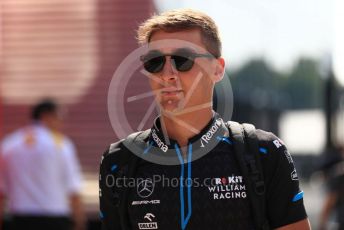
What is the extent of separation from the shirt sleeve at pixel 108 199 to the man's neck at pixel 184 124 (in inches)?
8.6

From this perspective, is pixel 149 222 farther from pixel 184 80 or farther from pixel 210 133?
pixel 184 80

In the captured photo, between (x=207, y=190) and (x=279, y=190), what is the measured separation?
23cm

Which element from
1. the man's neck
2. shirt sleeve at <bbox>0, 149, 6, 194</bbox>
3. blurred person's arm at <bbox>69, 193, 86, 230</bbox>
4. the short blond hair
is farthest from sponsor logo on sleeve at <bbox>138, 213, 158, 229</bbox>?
blurred person's arm at <bbox>69, 193, 86, 230</bbox>

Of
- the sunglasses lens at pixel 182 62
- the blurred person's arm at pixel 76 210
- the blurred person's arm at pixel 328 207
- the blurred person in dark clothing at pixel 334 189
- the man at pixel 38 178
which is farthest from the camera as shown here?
the blurred person's arm at pixel 328 207

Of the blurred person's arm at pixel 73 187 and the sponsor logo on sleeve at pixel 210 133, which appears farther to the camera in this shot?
the blurred person's arm at pixel 73 187

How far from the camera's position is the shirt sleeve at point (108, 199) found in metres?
2.56

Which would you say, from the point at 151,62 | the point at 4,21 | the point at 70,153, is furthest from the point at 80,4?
the point at 151,62

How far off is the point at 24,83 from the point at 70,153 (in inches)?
73.8

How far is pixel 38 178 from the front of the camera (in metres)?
6.40

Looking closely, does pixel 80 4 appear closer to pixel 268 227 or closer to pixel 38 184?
pixel 38 184

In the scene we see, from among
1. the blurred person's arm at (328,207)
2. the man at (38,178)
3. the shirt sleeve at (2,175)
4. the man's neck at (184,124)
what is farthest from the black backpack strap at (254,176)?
the blurred person's arm at (328,207)

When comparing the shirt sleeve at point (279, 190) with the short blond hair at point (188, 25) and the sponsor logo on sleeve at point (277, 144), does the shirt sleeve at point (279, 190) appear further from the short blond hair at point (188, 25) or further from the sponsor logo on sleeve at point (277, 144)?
the short blond hair at point (188, 25)

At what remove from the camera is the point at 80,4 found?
311 inches

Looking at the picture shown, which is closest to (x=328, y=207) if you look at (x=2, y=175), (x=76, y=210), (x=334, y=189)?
(x=334, y=189)
